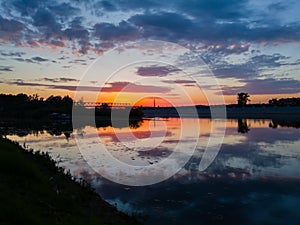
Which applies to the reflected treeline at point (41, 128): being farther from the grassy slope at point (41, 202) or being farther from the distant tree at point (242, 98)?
the distant tree at point (242, 98)

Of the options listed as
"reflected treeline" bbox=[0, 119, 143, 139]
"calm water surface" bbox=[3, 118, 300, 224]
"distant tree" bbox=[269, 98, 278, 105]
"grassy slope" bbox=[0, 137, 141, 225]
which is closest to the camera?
"grassy slope" bbox=[0, 137, 141, 225]

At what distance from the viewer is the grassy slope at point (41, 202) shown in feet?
20.9

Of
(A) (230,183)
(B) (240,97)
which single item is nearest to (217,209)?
(A) (230,183)

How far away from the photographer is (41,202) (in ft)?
25.7

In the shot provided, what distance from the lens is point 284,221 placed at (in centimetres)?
903

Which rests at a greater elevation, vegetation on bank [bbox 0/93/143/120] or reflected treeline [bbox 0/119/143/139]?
vegetation on bank [bbox 0/93/143/120]

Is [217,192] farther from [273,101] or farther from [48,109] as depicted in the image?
[273,101]

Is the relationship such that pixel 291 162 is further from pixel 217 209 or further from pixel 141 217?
pixel 141 217

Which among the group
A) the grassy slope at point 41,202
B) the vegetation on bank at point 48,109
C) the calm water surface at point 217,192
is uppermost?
the vegetation on bank at point 48,109

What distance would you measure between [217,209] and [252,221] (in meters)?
1.28

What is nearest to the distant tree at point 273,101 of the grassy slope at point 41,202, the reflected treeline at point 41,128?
the reflected treeline at point 41,128

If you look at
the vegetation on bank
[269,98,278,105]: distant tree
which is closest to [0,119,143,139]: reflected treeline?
the vegetation on bank

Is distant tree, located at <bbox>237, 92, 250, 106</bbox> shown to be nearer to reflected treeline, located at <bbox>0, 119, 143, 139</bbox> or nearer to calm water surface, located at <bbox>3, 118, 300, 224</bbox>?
reflected treeline, located at <bbox>0, 119, 143, 139</bbox>

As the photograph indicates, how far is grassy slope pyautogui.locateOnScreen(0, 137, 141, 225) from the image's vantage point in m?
6.38
